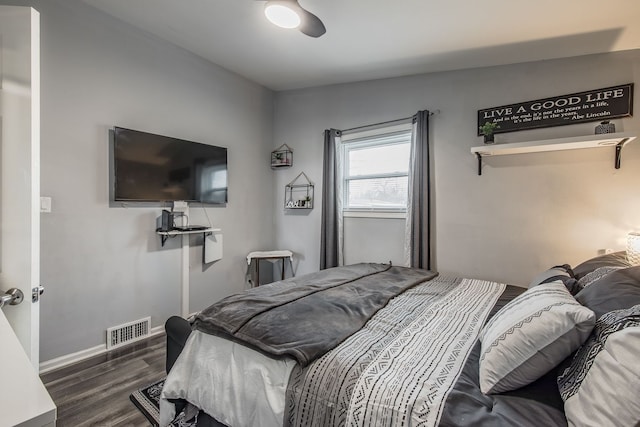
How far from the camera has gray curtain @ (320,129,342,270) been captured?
3.59 metres

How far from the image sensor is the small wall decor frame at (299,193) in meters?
3.91

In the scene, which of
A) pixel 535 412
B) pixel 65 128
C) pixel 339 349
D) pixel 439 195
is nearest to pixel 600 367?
pixel 535 412

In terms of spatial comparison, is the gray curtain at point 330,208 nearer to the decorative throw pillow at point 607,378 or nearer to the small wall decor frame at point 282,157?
the small wall decor frame at point 282,157

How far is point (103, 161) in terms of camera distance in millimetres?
2564

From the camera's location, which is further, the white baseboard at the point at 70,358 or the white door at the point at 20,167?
the white baseboard at the point at 70,358

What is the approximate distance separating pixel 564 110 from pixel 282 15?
2.33 m

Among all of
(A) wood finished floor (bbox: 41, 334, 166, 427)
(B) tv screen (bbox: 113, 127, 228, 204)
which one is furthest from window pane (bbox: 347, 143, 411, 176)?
(A) wood finished floor (bbox: 41, 334, 166, 427)

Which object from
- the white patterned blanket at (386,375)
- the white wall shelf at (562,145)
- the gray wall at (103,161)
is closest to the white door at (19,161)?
the white patterned blanket at (386,375)

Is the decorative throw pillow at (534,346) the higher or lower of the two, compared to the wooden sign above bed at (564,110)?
lower

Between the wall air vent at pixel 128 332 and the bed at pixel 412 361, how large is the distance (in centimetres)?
130

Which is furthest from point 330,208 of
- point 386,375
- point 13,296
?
point 13,296

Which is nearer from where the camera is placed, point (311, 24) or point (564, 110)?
point (311, 24)

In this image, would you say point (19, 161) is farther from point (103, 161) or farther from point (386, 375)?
point (386, 375)

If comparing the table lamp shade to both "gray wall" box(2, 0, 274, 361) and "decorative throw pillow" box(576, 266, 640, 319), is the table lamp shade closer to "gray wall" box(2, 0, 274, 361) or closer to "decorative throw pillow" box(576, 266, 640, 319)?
"decorative throw pillow" box(576, 266, 640, 319)
